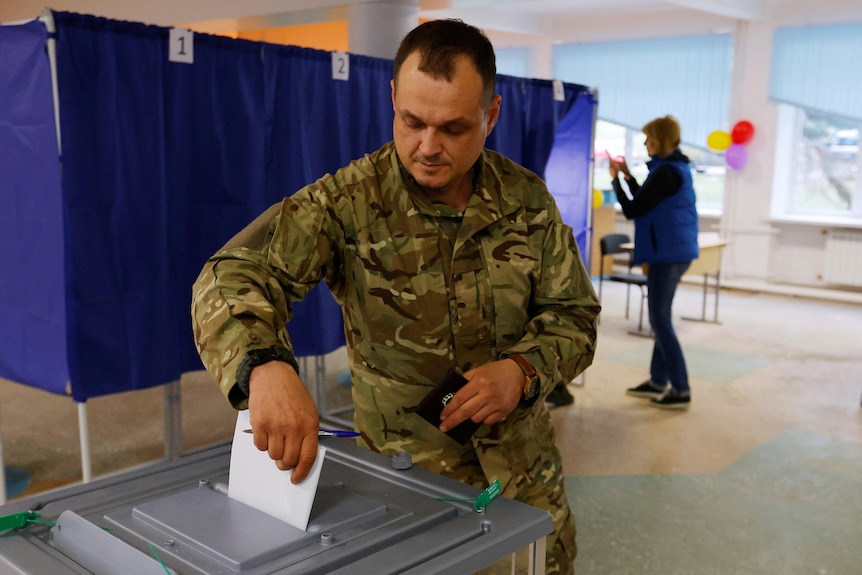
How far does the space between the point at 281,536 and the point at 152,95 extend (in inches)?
84.8

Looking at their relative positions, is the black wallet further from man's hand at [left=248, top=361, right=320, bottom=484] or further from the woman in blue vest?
the woman in blue vest

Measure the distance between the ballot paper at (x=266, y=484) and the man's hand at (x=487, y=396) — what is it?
225 millimetres

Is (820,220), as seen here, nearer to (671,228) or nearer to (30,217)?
(671,228)

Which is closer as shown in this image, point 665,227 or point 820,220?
point 665,227

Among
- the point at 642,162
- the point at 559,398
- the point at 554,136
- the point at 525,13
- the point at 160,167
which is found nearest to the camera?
the point at 160,167

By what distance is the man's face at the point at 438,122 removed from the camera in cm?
114

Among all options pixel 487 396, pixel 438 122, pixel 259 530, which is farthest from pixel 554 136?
pixel 259 530

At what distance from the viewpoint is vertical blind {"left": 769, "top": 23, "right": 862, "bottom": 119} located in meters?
7.34

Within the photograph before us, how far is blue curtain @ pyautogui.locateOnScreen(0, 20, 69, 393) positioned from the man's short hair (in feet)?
5.65

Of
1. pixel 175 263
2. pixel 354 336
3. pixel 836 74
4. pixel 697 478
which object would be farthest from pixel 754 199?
pixel 354 336

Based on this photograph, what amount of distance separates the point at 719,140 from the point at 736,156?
244 mm

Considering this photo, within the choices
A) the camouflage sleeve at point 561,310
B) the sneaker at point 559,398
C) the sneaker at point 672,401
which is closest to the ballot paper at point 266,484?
the camouflage sleeve at point 561,310

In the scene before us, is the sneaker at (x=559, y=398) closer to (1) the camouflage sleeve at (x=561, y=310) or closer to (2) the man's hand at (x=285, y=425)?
(1) the camouflage sleeve at (x=561, y=310)

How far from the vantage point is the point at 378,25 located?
14.7ft
